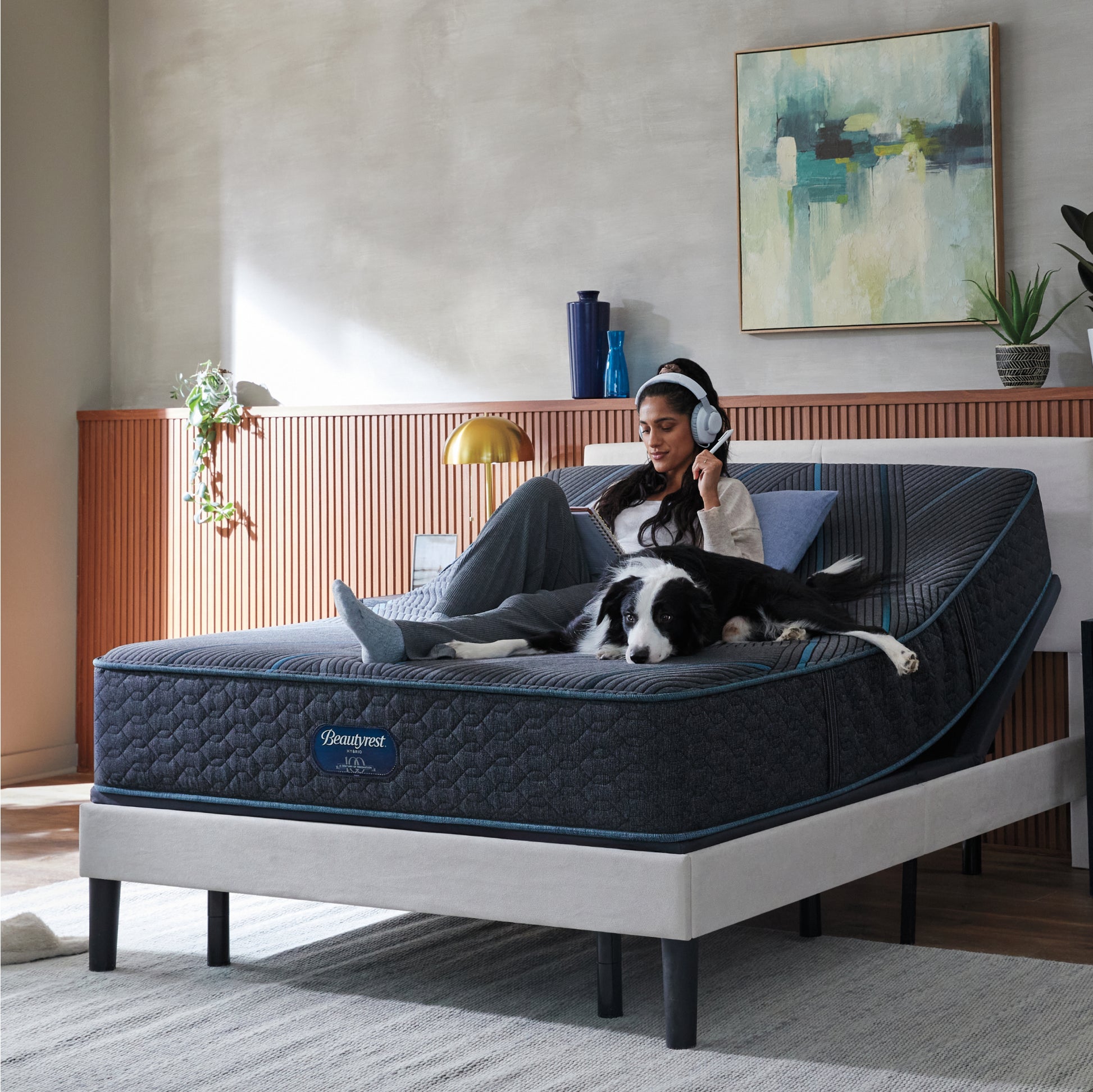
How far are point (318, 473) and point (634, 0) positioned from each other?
1814mm

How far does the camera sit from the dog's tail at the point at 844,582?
9.98 feet

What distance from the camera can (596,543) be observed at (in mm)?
3389

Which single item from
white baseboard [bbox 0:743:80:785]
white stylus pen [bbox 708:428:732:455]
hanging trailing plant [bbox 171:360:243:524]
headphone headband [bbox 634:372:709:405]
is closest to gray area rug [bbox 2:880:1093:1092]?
white stylus pen [bbox 708:428:732:455]

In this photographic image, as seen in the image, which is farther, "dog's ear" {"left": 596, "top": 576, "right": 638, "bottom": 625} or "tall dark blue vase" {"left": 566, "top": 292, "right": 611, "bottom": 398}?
"tall dark blue vase" {"left": 566, "top": 292, "right": 611, "bottom": 398}

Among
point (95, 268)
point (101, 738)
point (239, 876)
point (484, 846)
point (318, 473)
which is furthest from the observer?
point (95, 268)

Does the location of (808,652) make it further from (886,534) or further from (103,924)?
(103,924)

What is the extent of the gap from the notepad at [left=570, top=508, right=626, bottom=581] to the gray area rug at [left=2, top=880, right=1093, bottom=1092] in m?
0.84

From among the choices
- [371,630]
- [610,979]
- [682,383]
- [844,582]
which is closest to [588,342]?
[682,383]

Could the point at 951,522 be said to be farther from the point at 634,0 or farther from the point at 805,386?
the point at 634,0

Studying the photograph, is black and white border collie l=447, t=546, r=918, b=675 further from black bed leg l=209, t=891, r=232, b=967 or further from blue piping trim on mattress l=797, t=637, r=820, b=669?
black bed leg l=209, t=891, r=232, b=967

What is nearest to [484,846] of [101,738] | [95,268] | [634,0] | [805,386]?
[101,738]

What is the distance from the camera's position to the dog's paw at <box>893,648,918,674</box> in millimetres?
2670

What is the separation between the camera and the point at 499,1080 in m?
2.13

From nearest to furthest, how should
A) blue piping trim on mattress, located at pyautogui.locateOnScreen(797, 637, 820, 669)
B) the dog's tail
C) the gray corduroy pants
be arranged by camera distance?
blue piping trim on mattress, located at pyautogui.locateOnScreen(797, 637, 820, 669)
the gray corduroy pants
the dog's tail
